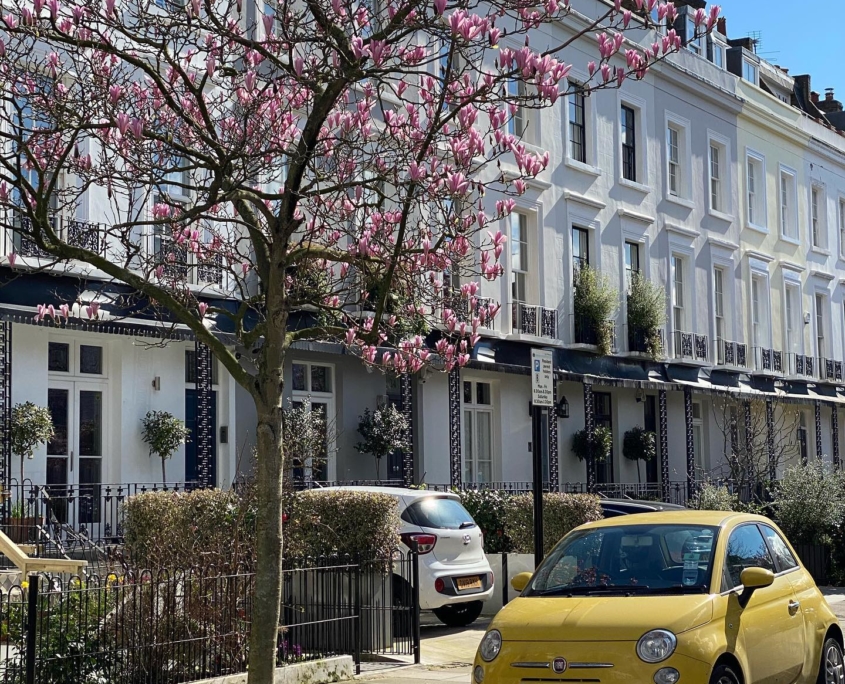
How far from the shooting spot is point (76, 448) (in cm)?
2045

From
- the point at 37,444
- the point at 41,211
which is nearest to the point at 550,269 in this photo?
the point at 37,444

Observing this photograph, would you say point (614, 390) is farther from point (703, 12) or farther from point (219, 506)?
point (703, 12)

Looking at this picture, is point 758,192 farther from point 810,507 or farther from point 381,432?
point 381,432

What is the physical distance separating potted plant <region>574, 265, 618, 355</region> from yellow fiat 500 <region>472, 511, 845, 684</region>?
19.4 meters

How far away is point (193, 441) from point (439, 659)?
10014 millimetres

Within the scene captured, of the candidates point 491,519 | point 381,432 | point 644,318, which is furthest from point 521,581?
point 644,318

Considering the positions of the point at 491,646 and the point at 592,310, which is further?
the point at 592,310

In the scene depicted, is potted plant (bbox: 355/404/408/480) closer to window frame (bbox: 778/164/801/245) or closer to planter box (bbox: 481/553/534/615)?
planter box (bbox: 481/553/534/615)

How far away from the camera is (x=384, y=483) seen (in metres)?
24.8

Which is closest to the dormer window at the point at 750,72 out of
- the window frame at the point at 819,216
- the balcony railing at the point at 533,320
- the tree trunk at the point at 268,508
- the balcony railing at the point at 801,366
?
the window frame at the point at 819,216

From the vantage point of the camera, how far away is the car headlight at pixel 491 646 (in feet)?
28.7

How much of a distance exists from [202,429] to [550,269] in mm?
10938

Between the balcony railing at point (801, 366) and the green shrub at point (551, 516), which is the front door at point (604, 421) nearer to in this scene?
the balcony railing at point (801, 366)

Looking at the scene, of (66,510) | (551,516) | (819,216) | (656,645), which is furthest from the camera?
(819,216)
